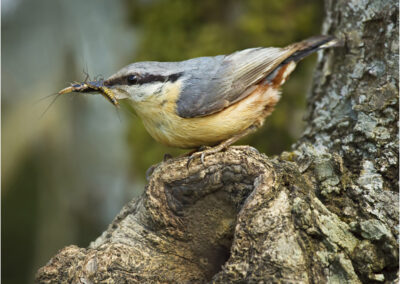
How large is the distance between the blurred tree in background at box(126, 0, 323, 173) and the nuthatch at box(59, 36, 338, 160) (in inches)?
37.7

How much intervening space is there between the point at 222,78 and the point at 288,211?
1.17m

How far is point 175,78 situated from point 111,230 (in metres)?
0.99

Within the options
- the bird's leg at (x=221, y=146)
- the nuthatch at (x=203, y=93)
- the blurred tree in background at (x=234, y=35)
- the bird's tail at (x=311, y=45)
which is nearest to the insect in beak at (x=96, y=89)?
the nuthatch at (x=203, y=93)

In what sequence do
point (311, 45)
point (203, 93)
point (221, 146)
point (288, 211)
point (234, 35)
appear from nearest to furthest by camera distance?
point (288, 211) < point (221, 146) < point (203, 93) < point (311, 45) < point (234, 35)

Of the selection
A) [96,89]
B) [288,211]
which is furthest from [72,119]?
[288,211]

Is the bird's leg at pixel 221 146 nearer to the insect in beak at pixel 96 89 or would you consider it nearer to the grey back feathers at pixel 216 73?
the grey back feathers at pixel 216 73

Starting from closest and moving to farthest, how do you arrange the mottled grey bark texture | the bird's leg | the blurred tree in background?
1. the mottled grey bark texture
2. the bird's leg
3. the blurred tree in background

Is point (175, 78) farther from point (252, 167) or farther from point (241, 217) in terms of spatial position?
point (241, 217)

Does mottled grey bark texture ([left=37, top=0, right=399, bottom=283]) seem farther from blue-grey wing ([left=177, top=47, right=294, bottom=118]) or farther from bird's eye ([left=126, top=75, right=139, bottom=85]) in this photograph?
bird's eye ([left=126, top=75, right=139, bottom=85])

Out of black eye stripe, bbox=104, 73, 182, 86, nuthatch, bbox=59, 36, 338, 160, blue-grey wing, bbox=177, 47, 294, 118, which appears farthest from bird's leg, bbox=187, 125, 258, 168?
black eye stripe, bbox=104, 73, 182, 86

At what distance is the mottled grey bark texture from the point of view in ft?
6.48

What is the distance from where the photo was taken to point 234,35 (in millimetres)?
4125

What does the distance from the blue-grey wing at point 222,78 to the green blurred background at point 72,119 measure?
127 cm

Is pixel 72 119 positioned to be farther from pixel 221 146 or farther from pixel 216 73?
pixel 221 146
